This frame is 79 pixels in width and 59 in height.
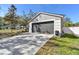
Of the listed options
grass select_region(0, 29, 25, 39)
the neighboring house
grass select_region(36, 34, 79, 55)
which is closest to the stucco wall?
the neighboring house

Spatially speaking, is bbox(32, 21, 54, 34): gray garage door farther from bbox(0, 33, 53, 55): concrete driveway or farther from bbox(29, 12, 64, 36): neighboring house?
bbox(0, 33, 53, 55): concrete driveway

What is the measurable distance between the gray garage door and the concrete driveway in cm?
11

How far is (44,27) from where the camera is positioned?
418 centimetres

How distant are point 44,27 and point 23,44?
2.24 feet

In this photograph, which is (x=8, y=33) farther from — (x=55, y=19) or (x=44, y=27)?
(x=55, y=19)

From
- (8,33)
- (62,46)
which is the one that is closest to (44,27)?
(62,46)

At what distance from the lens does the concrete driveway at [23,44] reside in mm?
3893

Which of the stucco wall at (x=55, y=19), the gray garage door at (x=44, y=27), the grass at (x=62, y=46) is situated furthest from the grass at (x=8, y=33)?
the grass at (x=62, y=46)

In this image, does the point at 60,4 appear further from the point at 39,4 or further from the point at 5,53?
the point at 5,53

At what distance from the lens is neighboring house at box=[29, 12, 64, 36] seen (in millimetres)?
4009

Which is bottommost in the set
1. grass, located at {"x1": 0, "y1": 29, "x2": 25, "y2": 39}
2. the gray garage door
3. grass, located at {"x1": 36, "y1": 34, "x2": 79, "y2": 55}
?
grass, located at {"x1": 36, "y1": 34, "x2": 79, "y2": 55}

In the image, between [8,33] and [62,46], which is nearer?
[62,46]
